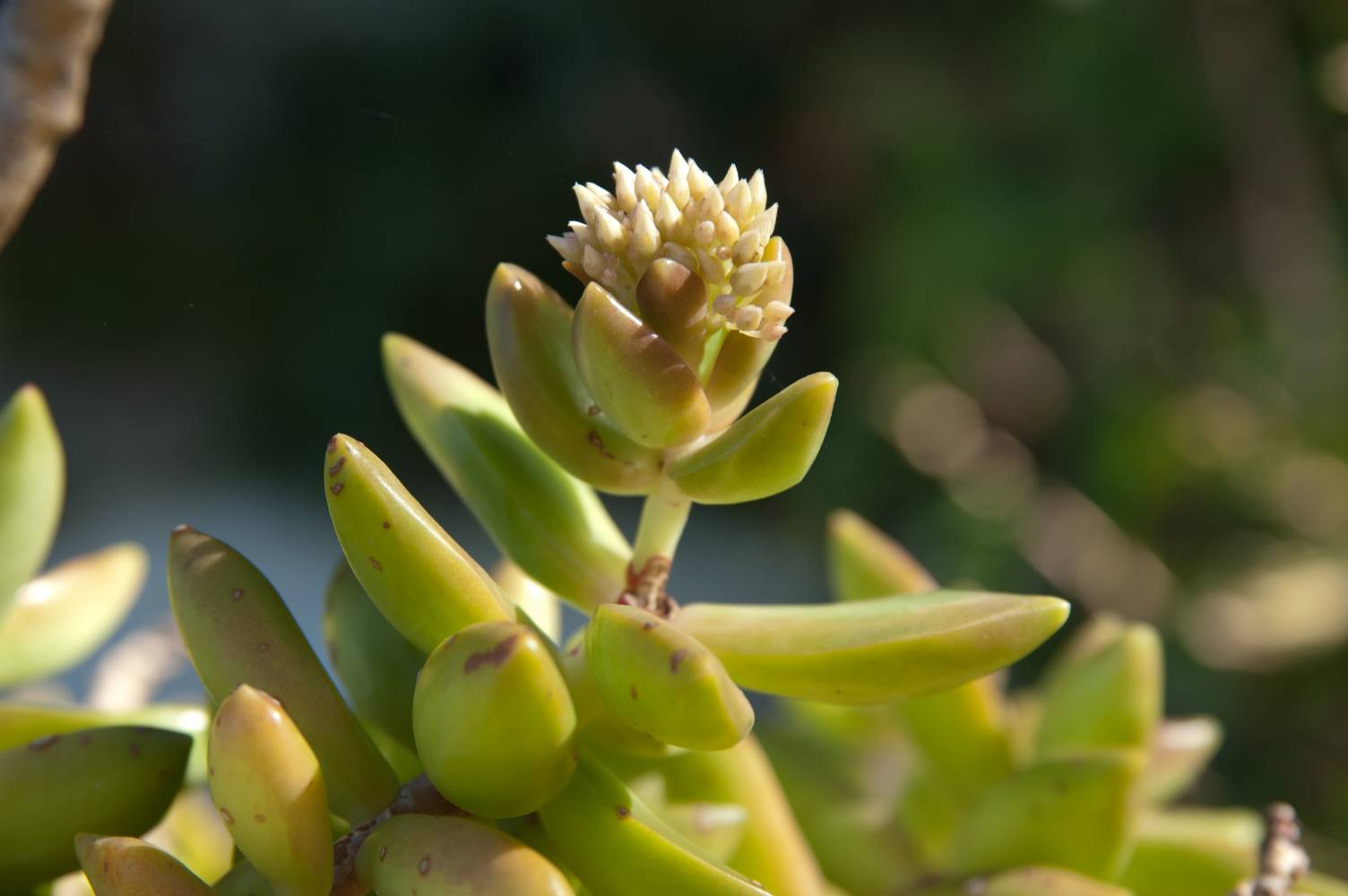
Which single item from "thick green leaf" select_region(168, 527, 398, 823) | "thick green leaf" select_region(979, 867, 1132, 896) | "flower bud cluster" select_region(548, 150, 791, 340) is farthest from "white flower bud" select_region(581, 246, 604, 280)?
"thick green leaf" select_region(979, 867, 1132, 896)

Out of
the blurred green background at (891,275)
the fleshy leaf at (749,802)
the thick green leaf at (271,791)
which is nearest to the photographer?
the thick green leaf at (271,791)

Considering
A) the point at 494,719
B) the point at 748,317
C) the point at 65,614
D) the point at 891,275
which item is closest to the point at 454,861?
the point at 494,719

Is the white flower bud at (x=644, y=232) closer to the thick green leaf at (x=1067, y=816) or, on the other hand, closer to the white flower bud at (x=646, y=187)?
the white flower bud at (x=646, y=187)

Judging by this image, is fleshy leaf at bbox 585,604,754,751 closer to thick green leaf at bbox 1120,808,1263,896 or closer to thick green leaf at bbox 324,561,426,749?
thick green leaf at bbox 324,561,426,749

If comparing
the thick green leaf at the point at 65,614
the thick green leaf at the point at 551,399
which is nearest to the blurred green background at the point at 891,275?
the thick green leaf at the point at 65,614

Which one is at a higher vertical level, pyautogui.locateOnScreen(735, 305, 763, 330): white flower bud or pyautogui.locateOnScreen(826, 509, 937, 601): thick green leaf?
pyautogui.locateOnScreen(826, 509, 937, 601): thick green leaf

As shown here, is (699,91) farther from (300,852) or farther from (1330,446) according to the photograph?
(300,852)
